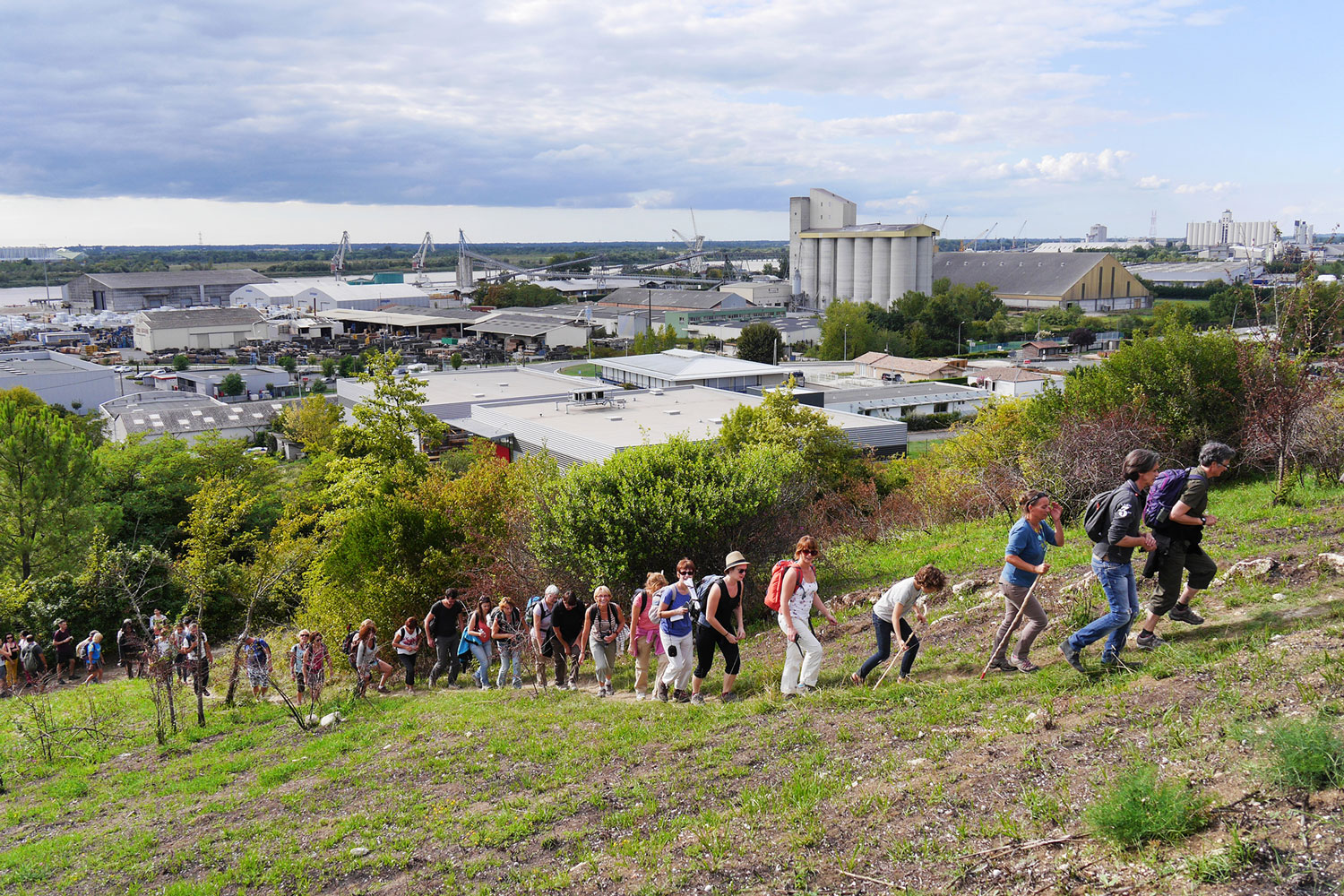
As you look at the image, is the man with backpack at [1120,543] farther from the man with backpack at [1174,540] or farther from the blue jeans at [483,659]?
the blue jeans at [483,659]

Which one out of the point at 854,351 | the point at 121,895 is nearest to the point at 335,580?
the point at 121,895

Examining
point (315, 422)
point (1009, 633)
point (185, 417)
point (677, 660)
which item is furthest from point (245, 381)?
point (1009, 633)

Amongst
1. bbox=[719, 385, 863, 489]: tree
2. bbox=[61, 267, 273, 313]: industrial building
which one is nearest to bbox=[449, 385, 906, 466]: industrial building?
bbox=[719, 385, 863, 489]: tree

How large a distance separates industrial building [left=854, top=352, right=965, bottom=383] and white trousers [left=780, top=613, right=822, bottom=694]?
4834 centimetres

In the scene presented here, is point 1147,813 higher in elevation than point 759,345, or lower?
lower

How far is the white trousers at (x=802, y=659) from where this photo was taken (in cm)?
729

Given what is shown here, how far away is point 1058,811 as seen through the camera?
185 inches

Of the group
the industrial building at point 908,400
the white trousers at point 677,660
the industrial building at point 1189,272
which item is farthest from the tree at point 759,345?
the industrial building at point 1189,272

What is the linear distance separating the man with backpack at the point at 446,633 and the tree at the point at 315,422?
28438 mm

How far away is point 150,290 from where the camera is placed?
135 metres

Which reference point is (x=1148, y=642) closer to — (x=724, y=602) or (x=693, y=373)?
(x=724, y=602)

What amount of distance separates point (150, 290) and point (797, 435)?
139424 mm

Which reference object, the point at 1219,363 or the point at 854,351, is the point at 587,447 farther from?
the point at 854,351

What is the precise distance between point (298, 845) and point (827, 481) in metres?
17.7
